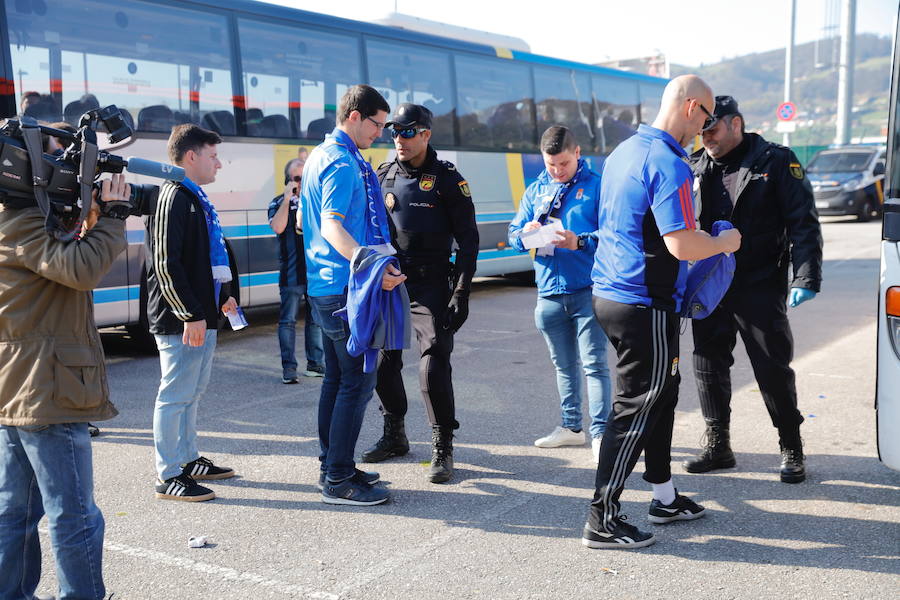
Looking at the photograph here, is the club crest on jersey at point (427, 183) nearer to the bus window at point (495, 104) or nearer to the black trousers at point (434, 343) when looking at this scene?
the black trousers at point (434, 343)

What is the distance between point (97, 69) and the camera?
821 cm

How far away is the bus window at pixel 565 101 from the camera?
45.2 feet

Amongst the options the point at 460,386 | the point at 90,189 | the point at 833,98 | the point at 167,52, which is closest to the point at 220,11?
the point at 167,52

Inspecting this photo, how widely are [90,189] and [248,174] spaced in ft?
22.2

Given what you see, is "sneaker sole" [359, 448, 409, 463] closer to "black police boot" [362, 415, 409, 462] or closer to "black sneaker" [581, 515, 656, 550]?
"black police boot" [362, 415, 409, 462]

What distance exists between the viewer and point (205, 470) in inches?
192

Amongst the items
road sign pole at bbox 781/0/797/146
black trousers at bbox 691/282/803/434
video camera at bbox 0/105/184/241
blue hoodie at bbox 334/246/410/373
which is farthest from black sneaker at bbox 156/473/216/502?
road sign pole at bbox 781/0/797/146

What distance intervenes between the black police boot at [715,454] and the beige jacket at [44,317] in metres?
3.22

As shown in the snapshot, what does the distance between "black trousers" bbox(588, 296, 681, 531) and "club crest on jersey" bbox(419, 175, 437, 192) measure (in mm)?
1351

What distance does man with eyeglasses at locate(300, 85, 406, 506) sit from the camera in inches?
164

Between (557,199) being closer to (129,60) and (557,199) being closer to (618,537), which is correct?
(618,537)

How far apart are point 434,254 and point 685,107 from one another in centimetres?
168

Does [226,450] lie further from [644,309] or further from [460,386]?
[644,309]

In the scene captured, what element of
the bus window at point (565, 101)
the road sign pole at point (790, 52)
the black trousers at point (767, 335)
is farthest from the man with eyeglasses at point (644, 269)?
the road sign pole at point (790, 52)
